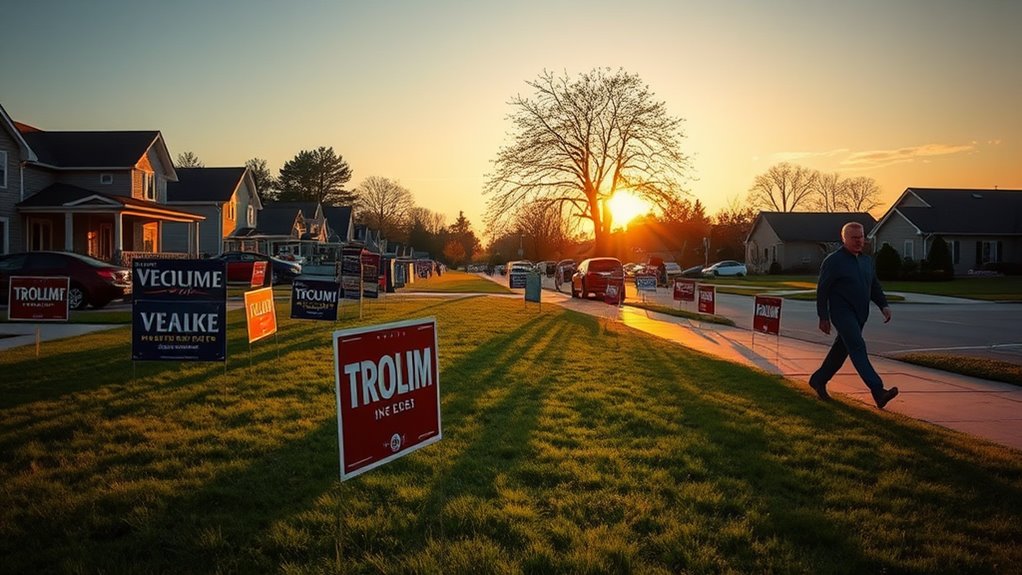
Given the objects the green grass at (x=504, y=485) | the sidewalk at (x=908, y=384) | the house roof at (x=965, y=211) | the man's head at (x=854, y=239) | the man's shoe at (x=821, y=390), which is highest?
the house roof at (x=965, y=211)

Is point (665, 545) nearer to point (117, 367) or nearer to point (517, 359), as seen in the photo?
point (517, 359)

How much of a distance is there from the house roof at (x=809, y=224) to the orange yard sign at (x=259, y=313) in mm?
61756

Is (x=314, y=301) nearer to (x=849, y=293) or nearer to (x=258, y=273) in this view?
(x=849, y=293)

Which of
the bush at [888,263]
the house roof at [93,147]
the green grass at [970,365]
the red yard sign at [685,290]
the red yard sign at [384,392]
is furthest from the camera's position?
the bush at [888,263]

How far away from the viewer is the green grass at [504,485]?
3.64 m

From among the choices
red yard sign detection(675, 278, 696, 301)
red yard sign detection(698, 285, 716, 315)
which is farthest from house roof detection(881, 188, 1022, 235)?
red yard sign detection(698, 285, 716, 315)

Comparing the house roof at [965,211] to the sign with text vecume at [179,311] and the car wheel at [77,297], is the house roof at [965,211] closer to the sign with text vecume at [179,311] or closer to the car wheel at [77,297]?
the car wheel at [77,297]

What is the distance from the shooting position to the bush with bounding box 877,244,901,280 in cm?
4556

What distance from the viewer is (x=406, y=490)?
15.0 feet

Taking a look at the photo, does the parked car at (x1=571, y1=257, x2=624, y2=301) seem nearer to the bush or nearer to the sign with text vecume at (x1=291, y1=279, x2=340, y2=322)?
the sign with text vecume at (x1=291, y1=279, x2=340, y2=322)

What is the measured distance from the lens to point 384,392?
11.8 ft

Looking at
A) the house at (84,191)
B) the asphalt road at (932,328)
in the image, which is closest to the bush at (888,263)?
the asphalt road at (932,328)

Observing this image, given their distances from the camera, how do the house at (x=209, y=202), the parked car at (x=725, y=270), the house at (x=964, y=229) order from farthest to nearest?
the parked car at (x=725, y=270) < the house at (x=964, y=229) < the house at (x=209, y=202)

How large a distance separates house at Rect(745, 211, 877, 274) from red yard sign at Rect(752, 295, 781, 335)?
182 feet
